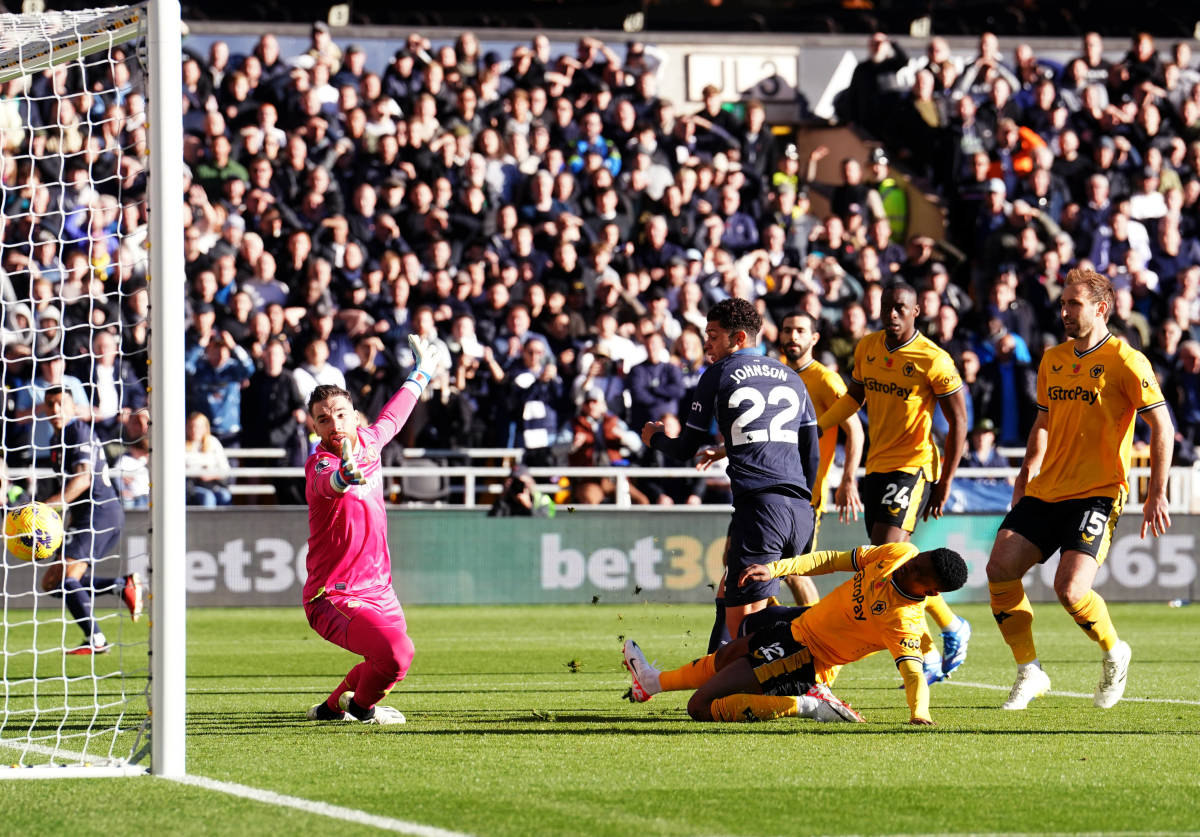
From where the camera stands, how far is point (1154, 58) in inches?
899

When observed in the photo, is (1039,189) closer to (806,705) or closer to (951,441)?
(951,441)

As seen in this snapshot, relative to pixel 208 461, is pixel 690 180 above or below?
above

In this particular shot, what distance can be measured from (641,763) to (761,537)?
1988 millimetres

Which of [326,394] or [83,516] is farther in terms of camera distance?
[83,516]

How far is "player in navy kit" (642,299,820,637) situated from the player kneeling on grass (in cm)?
21

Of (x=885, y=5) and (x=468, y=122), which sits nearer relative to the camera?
(x=468, y=122)

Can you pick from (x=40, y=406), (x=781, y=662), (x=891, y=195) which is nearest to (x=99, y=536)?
(x=40, y=406)

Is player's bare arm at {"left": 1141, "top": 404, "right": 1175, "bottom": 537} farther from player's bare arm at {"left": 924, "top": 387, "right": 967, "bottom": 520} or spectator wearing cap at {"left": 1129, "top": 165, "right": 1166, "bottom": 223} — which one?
spectator wearing cap at {"left": 1129, "top": 165, "right": 1166, "bottom": 223}

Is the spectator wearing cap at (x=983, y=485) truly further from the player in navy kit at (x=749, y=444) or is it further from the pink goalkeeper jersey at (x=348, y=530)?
the pink goalkeeper jersey at (x=348, y=530)

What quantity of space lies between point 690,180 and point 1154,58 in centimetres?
704

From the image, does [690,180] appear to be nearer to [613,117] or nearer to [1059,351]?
[613,117]

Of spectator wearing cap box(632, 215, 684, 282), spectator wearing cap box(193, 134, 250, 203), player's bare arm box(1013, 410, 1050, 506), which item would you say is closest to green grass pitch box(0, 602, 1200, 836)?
player's bare arm box(1013, 410, 1050, 506)

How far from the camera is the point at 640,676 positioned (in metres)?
8.78

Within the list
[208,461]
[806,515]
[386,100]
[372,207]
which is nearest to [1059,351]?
[806,515]
